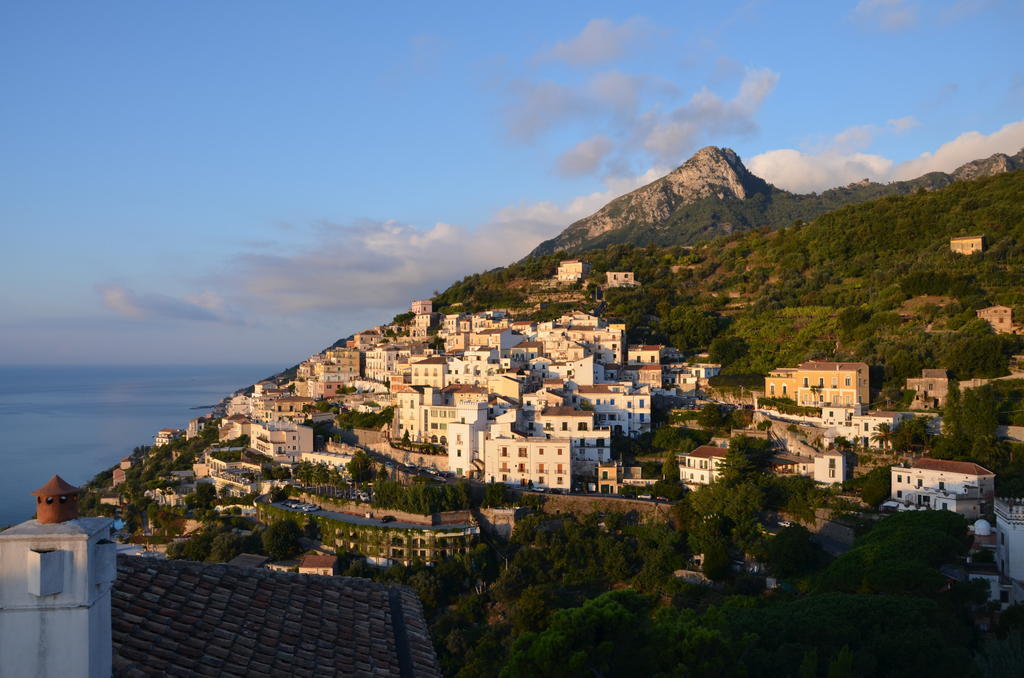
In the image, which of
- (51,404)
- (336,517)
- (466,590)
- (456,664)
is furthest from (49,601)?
(51,404)

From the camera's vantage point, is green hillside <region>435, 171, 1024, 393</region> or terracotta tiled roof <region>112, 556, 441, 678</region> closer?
terracotta tiled roof <region>112, 556, 441, 678</region>

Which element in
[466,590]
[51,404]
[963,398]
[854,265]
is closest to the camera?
[466,590]

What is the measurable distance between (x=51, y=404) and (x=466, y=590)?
94.8 metres

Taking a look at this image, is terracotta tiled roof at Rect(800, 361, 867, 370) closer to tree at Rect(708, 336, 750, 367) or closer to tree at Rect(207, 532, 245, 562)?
tree at Rect(708, 336, 750, 367)

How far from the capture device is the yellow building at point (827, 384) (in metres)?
29.1

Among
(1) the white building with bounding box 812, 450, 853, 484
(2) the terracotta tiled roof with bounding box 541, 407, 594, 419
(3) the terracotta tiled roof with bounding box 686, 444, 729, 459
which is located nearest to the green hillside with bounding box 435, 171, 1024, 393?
(1) the white building with bounding box 812, 450, 853, 484

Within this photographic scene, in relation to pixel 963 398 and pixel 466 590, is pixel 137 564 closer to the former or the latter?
pixel 466 590

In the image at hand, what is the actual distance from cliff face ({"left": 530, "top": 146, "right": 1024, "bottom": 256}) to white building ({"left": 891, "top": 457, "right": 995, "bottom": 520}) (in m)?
68.3

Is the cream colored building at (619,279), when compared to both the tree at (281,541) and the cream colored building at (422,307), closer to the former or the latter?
the cream colored building at (422,307)

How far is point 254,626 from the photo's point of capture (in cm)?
429

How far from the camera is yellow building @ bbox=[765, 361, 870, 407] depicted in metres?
29.1

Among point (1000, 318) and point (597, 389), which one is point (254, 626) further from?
point (1000, 318)

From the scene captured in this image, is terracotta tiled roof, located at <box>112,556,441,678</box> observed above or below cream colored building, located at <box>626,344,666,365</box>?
below

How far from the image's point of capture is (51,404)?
98.4 meters
